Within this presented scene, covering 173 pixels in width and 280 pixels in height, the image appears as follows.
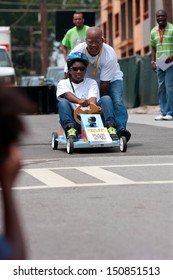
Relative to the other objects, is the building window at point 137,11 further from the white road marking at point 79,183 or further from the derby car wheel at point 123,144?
the white road marking at point 79,183

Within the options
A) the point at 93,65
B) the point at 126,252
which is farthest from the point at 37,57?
the point at 126,252

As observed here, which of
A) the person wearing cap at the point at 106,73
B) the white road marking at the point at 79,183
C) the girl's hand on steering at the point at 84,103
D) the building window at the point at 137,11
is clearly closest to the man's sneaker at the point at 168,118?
the person wearing cap at the point at 106,73

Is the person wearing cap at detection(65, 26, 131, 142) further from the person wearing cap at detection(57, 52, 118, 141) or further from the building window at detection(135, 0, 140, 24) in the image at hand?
the building window at detection(135, 0, 140, 24)

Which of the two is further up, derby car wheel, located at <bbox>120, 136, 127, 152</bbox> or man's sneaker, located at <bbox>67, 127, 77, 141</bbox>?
man's sneaker, located at <bbox>67, 127, 77, 141</bbox>

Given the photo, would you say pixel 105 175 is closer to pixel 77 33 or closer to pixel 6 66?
pixel 77 33

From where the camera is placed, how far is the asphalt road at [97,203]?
6156 mm

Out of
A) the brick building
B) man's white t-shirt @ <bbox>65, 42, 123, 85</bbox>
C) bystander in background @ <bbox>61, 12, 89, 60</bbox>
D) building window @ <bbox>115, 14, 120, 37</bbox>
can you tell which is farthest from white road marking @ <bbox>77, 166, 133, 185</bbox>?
building window @ <bbox>115, 14, 120, 37</bbox>

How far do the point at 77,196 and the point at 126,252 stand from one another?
2.77m

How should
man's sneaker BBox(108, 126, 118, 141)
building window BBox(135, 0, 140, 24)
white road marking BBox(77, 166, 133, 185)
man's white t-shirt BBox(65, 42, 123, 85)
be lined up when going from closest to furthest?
white road marking BBox(77, 166, 133, 185), man's sneaker BBox(108, 126, 118, 141), man's white t-shirt BBox(65, 42, 123, 85), building window BBox(135, 0, 140, 24)

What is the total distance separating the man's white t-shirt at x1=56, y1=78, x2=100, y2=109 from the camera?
44.8 feet

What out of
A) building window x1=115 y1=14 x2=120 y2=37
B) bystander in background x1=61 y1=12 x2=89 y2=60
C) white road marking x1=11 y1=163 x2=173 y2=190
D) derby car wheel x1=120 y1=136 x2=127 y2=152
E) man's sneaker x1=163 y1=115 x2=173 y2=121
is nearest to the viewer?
white road marking x1=11 y1=163 x2=173 y2=190

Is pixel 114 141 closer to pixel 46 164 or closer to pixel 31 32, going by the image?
pixel 46 164

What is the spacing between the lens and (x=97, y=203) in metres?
8.23

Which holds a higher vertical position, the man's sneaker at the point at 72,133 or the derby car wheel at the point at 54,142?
the man's sneaker at the point at 72,133
